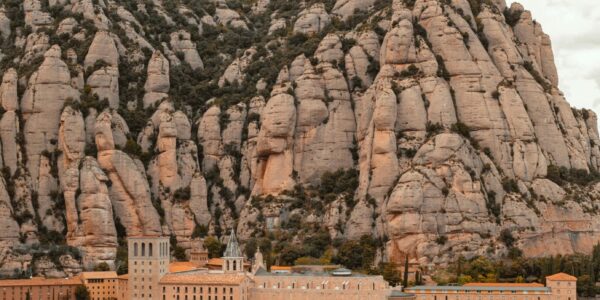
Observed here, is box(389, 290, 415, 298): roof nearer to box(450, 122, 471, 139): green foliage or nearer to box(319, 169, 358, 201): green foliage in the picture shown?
box(319, 169, 358, 201): green foliage

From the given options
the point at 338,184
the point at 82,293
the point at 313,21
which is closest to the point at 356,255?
the point at 338,184

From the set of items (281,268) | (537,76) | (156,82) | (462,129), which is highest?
(156,82)

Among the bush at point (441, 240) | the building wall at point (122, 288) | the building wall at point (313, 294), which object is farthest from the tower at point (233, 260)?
the bush at point (441, 240)

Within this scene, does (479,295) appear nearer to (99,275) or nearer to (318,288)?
(318,288)

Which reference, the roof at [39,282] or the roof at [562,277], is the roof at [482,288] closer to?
the roof at [562,277]

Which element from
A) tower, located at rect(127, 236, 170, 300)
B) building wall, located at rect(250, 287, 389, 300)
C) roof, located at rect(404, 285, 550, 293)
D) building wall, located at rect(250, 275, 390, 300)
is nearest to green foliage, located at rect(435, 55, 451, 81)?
roof, located at rect(404, 285, 550, 293)

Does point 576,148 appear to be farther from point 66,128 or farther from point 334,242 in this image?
point 66,128
